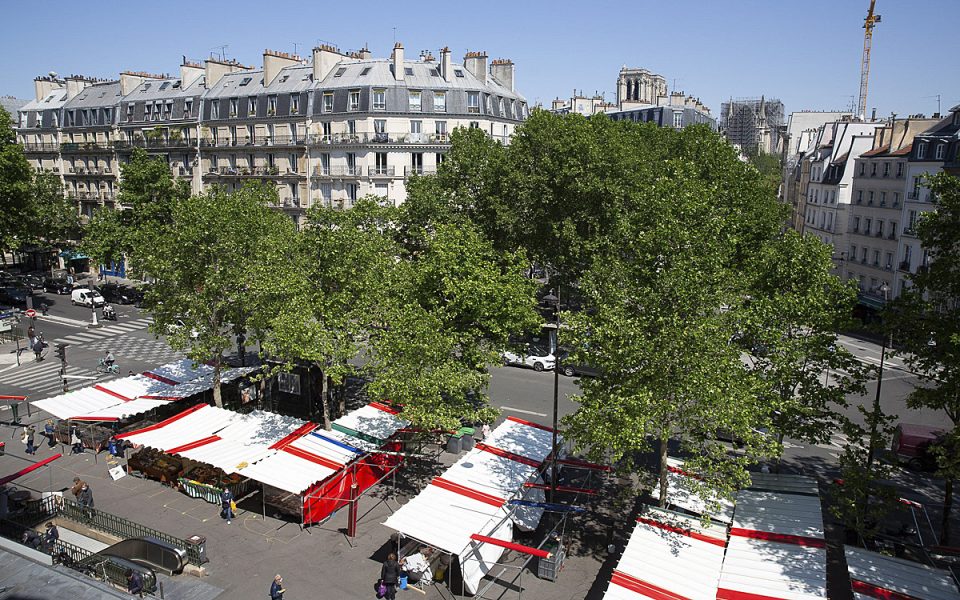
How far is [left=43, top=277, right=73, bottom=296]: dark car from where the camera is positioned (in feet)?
188

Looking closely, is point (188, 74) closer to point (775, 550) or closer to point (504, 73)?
point (504, 73)

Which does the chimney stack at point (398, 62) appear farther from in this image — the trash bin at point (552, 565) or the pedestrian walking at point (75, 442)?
the trash bin at point (552, 565)

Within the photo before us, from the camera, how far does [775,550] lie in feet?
54.2

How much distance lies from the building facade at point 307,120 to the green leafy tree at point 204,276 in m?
20.4

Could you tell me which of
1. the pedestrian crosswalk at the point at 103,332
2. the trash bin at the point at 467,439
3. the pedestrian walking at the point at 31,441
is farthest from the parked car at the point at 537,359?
the pedestrian crosswalk at the point at 103,332

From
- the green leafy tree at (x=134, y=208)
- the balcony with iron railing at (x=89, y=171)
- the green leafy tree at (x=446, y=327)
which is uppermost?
the balcony with iron railing at (x=89, y=171)

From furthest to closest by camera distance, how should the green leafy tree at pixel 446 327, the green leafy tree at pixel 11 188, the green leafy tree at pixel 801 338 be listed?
the green leafy tree at pixel 11 188 → the green leafy tree at pixel 446 327 → the green leafy tree at pixel 801 338

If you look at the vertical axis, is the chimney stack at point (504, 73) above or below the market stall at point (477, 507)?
above

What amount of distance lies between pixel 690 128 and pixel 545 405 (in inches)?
734

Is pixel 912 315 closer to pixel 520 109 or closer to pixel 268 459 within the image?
pixel 268 459

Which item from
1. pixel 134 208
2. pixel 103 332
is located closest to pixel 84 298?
pixel 134 208

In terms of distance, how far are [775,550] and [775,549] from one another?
0.17ft

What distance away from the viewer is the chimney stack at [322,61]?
5468 cm

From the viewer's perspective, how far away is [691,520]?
17.4m
